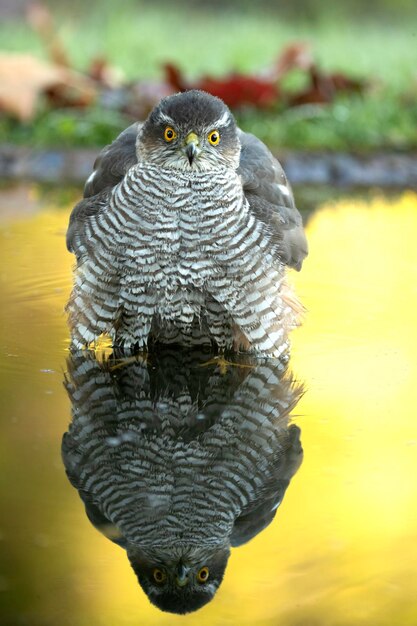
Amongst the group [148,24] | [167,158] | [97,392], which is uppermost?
[167,158]

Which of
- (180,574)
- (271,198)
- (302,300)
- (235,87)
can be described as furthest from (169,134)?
(235,87)

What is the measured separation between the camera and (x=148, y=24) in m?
15.7

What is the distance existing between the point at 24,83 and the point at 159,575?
22.9 ft

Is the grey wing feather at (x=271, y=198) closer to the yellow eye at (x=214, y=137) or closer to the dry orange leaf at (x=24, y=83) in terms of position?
the yellow eye at (x=214, y=137)

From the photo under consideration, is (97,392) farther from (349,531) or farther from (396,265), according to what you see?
(396,265)

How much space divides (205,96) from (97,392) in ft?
4.44

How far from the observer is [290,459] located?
4.27 meters

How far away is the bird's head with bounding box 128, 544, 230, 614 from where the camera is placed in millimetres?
3258

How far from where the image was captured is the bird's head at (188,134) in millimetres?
5195

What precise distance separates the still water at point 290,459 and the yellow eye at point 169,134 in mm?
978

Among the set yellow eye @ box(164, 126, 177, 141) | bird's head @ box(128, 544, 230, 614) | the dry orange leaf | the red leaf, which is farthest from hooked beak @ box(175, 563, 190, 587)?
the dry orange leaf

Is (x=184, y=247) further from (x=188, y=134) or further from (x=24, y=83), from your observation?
(x=24, y=83)

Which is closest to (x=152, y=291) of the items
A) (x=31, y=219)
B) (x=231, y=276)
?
(x=231, y=276)

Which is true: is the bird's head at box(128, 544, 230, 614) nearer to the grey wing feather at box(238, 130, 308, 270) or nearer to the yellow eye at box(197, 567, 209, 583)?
the yellow eye at box(197, 567, 209, 583)
